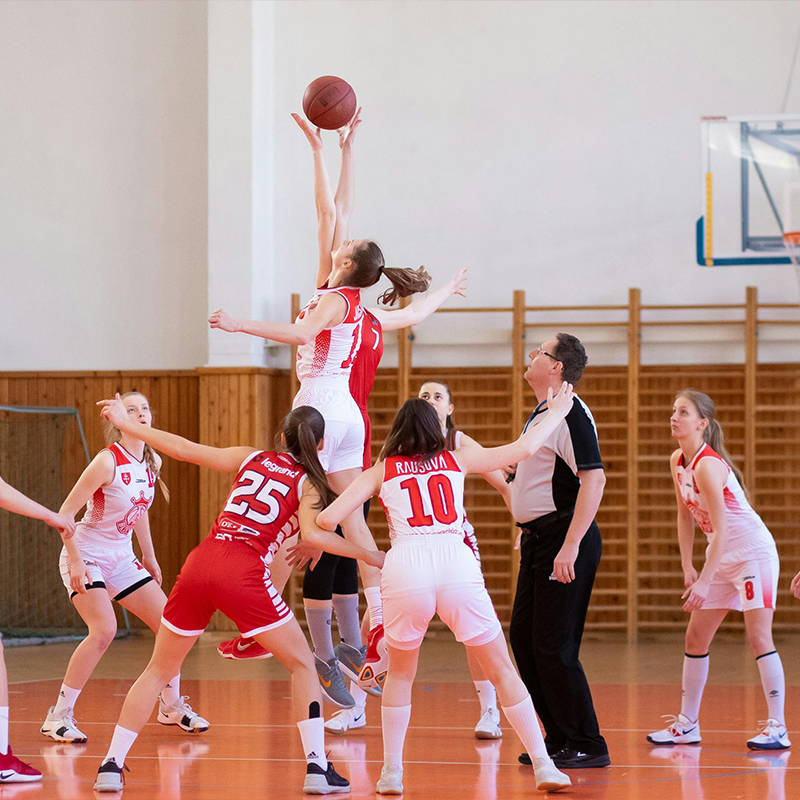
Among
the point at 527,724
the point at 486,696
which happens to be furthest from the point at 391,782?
the point at 486,696

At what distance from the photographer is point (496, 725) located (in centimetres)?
491

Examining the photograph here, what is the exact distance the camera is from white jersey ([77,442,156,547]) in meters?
4.93

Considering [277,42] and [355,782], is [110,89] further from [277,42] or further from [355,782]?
[355,782]

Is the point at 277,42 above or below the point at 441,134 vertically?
above

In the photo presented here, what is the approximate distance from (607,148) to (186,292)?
4.05 meters

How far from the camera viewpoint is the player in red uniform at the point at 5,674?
148 inches

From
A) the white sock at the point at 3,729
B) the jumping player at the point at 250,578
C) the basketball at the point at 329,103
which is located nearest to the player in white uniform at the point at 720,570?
the jumping player at the point at 250,578

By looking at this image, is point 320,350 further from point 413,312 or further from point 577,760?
point 577,760

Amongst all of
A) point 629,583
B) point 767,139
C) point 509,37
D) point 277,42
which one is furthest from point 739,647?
point 277,42

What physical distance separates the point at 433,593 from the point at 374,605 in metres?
1.14

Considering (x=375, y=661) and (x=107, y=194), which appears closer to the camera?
(x=375, y=661)

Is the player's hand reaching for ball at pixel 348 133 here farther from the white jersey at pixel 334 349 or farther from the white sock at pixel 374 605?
the white sock at pixel 374 605

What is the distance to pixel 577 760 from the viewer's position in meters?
4.09

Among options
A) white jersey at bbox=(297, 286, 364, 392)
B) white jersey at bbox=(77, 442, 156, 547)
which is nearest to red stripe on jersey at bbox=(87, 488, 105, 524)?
white jersey at bbox=(77, 442, 156, 547)
